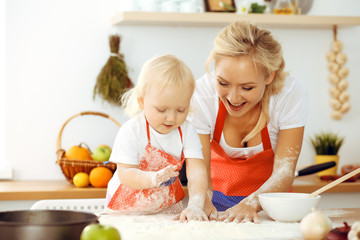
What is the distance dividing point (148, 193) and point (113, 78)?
4.63 feet

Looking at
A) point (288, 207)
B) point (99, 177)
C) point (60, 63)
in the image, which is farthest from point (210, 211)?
point (60, 63)

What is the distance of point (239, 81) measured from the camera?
174cm

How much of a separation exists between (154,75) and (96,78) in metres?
1.55

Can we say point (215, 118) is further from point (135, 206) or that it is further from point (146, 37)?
point (146, 37)

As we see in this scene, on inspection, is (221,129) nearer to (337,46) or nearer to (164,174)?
(164,174)

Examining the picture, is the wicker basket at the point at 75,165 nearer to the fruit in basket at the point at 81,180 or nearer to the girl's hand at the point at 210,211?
the fruit in basket at the point at 81,180

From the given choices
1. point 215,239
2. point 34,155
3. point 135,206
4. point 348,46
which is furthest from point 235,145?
point 348,46

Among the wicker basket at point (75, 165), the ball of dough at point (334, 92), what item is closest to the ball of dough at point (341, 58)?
the ball of dough at point (334, 92)

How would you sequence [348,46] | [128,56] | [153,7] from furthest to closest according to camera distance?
[348,46], [128,56], [153,7]

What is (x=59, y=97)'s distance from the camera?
3045 mm

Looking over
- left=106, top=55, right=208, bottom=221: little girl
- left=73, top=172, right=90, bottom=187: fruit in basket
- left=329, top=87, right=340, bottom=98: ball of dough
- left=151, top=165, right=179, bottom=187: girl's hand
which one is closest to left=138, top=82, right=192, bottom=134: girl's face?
left=106, top=55, right=208, bottom=221: little girl

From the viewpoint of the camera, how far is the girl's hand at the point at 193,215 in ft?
4.90

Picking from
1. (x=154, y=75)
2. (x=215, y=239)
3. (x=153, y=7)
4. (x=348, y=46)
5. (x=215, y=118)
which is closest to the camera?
(x=215, y=239)

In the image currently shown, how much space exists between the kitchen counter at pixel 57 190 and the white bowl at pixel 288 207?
1.21 metres
